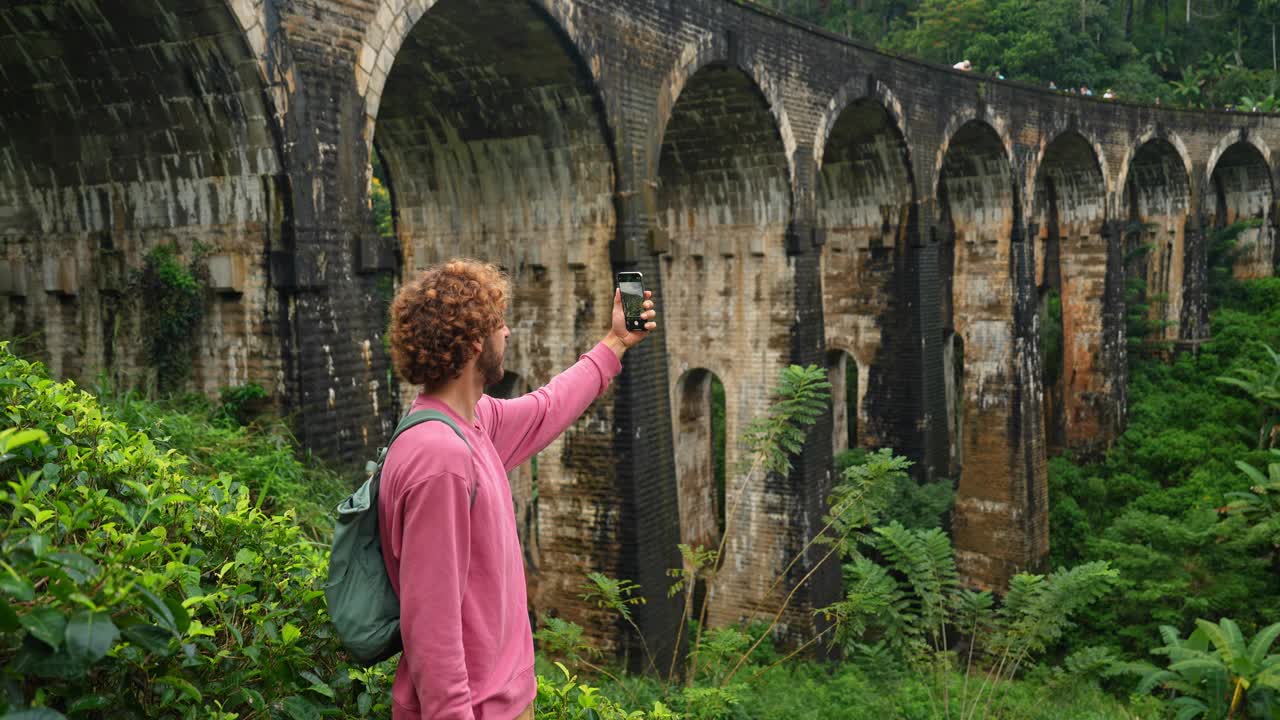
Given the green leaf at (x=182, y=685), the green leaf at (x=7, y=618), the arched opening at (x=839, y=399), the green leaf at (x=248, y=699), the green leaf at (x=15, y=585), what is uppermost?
the green leaf at (x=15, y=585)

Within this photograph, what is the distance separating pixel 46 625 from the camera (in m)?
1.88

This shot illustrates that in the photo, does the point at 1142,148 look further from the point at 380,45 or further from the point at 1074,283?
the point at 380,45

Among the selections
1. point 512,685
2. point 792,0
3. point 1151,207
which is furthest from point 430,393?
point 792,0

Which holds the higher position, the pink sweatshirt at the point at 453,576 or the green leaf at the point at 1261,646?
the pink sweatshirt at the point at 453,576

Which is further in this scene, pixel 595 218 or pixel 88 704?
pixel 595 218

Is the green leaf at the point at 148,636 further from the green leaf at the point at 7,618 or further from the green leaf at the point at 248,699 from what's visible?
the green leaf at the point at 248,699

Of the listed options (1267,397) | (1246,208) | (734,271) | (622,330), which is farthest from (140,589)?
(1246,208)

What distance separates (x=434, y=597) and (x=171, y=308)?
5.28 meters

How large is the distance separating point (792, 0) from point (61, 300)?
140ft

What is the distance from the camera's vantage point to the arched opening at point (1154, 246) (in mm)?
24078

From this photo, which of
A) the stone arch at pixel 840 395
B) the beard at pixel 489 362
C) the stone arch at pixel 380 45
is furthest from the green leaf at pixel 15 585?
the stone arch at pixel 840 395

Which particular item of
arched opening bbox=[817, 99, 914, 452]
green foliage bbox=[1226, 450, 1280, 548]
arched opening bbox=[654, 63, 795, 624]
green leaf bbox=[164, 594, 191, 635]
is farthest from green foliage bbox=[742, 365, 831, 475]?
green foliage bbox=[1226, 450, 1280, 548]

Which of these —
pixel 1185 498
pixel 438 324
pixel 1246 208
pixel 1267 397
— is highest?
pixel 1246 208

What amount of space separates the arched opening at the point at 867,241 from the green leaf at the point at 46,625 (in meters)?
13.6
